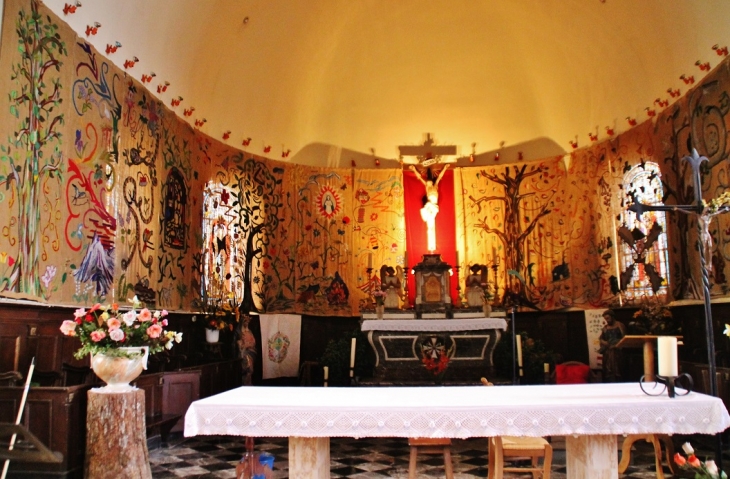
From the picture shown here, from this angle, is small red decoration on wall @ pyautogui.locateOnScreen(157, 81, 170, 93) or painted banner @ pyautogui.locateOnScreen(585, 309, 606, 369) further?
painted banner @ pyautogui.locateOnScreen(585, 309, 606, 369)

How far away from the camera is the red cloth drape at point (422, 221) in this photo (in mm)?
13797

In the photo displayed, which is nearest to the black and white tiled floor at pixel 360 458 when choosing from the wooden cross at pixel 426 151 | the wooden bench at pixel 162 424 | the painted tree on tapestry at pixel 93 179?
the wooden bench at pixel 162 424

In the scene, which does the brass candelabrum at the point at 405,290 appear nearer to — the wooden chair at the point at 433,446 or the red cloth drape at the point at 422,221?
the red cloth drape at the point at 422,221

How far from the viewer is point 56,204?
717 centimetres

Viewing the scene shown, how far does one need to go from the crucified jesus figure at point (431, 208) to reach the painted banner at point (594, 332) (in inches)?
131

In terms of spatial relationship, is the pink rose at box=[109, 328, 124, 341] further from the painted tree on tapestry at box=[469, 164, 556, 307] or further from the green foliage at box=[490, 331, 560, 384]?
the painted tree on tapestry at box=[469, 164, 556, 307]

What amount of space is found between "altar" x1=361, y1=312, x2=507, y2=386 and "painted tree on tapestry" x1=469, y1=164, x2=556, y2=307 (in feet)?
8.96

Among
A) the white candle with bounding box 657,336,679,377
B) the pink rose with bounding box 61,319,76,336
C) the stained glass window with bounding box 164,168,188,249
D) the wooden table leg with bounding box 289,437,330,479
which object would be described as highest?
the stained glass window with bounding box 164,168,188,249

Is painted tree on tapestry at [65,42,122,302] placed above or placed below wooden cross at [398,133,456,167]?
below

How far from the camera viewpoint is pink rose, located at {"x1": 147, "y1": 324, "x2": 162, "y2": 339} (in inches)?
239

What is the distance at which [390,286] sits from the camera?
12.1 m

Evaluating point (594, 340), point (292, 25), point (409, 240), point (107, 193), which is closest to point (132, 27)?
point (107, 193)

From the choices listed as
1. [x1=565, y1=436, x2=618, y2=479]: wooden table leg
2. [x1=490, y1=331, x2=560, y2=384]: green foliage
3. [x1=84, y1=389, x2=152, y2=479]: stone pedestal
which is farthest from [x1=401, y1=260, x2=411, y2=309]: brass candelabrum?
[x1=565, y1=436, x2=618, y2=479]: wooden table leg

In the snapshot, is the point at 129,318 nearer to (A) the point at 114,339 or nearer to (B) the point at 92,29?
(A) the point at 114,339
